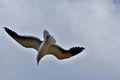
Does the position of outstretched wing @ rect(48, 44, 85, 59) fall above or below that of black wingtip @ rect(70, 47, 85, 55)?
above

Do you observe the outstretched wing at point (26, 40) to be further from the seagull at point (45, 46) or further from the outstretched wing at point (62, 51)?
the outstretched wing at point (62, 51)

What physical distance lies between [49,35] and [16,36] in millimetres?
3663

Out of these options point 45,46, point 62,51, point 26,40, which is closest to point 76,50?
point 62,51

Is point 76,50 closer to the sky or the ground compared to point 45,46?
closer to the sky

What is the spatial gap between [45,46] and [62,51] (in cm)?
359

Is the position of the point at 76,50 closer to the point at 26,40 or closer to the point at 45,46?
the point at 45,46

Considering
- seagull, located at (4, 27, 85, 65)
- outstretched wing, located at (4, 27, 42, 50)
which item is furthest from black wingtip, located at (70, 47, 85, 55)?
outstretched wing, located at (4, 27, 42, 50)

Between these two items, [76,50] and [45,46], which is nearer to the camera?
[45,46]

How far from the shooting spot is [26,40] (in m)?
18.6

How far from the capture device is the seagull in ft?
50.4

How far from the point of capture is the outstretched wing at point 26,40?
1728 cm

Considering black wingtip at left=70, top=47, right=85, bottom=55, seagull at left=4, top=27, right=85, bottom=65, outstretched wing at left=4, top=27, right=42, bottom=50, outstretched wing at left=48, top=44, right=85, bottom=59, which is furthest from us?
outstretched wing at left=4, top=27, right=42, bottom=50

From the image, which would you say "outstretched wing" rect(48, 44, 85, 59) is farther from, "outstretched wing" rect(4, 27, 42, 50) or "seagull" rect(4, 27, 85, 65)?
"outstretched wing" rect(4, 27, 42, 50)

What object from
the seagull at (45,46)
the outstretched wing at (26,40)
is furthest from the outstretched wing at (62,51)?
the outstretched wing at (26,40)
